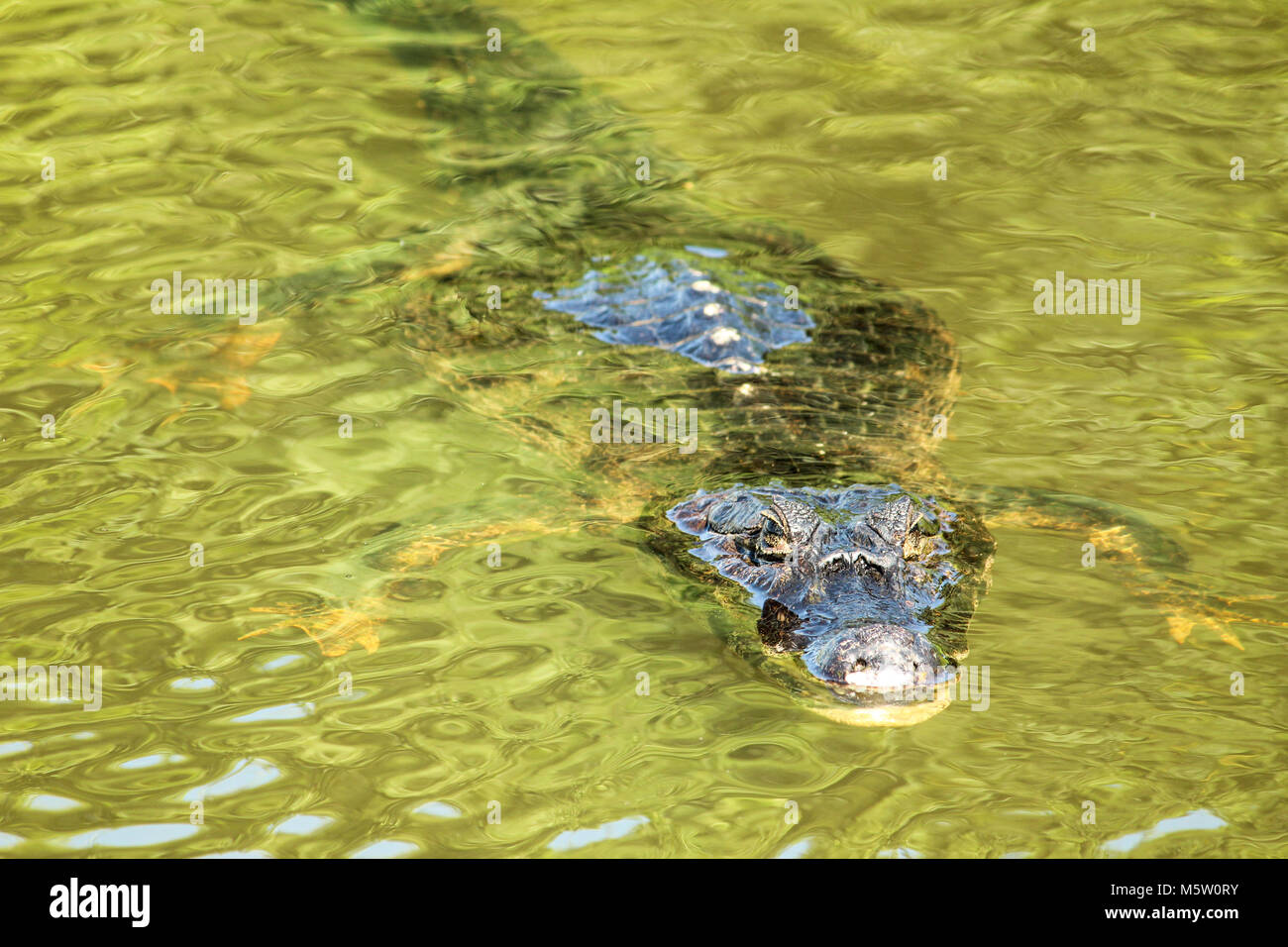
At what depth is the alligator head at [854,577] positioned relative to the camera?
180 inches

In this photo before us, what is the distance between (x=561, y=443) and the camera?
6.50m

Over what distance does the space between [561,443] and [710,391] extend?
2.81 feet

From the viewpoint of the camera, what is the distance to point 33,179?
862 cm

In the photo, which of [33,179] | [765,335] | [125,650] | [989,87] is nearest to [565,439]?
[765,335]

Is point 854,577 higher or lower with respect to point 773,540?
lower

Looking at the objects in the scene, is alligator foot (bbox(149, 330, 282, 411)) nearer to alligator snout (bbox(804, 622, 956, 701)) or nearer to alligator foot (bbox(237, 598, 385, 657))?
alligator foot (bbox(237, 598, 385, 657))

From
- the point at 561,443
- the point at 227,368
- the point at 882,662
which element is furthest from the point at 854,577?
the point at 227,368

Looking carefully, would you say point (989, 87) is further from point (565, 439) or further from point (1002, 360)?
point (565, 439)

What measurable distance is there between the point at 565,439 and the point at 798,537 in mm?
1678

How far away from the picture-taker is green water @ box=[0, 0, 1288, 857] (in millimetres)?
4234

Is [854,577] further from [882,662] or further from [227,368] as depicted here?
[227,368]

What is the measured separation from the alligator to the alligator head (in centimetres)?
1

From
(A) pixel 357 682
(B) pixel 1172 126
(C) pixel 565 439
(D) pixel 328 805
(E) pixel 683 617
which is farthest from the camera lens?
(B) pixel 1172 126

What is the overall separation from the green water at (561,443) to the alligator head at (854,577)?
193 millimetres
